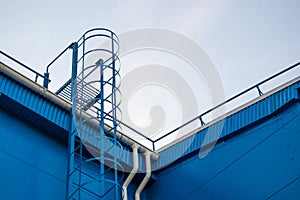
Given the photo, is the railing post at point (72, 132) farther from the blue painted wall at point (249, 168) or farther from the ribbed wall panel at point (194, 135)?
the blue painted wall at point (249, 168)

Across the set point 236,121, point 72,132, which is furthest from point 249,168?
point 72,132

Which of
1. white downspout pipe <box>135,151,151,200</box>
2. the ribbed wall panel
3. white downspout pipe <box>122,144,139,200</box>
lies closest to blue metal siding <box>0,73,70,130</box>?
the ribbed wall panel

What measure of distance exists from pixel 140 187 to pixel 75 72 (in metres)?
2.86

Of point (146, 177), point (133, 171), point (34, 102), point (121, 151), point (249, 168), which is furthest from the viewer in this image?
point (146, 177)

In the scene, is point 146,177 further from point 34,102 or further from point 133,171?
point 34,102

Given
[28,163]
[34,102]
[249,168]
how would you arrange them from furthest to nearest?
[249,168] < [34,102] < [28,163]

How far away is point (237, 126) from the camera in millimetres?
9688

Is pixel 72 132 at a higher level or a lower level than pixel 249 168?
higher

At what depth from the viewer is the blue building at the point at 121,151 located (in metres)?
8.22

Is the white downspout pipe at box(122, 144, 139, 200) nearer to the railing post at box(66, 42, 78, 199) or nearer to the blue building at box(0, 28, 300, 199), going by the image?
the blue building at box(0, 28, 300, 199)

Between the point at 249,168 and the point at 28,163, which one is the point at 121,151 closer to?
the point at 28,163

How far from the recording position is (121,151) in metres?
9.34

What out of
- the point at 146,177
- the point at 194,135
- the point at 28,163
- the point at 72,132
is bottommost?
the point at 28,163

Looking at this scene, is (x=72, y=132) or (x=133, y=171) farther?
(x=133, y=171)
